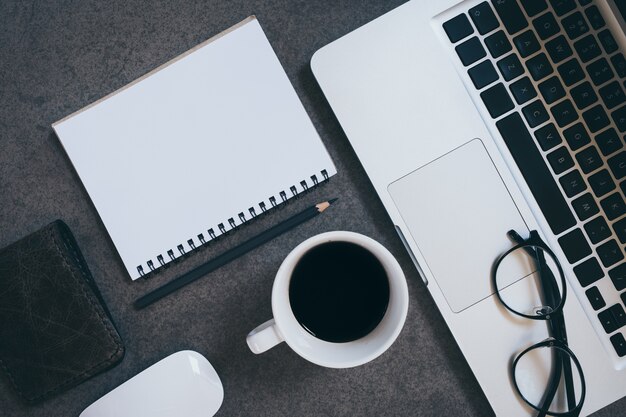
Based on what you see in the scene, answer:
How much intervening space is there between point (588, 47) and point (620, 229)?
0.19 metres

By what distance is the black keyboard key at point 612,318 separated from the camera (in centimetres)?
54

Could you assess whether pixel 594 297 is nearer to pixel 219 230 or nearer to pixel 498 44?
pixel 498 44

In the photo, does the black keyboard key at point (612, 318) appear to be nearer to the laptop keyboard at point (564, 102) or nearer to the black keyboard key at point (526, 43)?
the laptop keyboard at point (564, 102)

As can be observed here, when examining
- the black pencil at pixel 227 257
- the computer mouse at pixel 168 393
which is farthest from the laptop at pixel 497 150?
the computer mouse at pixel 168 393

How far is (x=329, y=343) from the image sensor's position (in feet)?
1.65

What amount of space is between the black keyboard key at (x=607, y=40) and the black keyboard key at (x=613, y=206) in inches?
5.9

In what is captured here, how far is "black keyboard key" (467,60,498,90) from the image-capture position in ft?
1.75

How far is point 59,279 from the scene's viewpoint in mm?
554

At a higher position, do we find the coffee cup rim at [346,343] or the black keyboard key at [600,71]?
the black keyboard key at [600,71]

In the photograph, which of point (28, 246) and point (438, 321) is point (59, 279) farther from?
point (438, 321)

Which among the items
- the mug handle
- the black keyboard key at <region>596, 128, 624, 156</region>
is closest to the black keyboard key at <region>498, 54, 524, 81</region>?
the black keyboard key at <region>596, 128, 624, 156</region>

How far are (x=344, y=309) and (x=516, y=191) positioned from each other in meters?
0.22

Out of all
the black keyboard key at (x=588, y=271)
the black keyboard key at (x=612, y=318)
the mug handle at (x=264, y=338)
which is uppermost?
the mug handle at (x=264, y=338)

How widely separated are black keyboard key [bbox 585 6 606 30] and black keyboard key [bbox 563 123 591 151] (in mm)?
102
